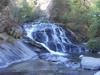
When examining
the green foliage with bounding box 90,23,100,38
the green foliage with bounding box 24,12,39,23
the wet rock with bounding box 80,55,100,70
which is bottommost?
the wet rock with bounding box 80,55,100,70

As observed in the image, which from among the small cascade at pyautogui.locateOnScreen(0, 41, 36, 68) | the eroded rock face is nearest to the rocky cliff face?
the eroded rock face

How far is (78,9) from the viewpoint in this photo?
38438 millimetres

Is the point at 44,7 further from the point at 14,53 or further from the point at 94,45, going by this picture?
the point at 14,53

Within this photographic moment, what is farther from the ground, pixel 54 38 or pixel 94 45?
pixel 54 38

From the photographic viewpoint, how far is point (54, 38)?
103 feet

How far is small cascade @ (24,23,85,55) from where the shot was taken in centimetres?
2953

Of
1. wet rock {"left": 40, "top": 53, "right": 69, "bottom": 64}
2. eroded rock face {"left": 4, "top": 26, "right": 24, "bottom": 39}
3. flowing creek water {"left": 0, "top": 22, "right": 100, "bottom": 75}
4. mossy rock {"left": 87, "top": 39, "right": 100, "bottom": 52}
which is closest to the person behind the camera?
flowing creek water {"left": 0, "top": 22, "right": 100, "bottom": 75}

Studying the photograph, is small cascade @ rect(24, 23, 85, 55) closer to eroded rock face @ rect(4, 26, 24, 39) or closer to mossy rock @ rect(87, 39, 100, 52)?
eroded rock face @ rect(4, 26, 24, 39)

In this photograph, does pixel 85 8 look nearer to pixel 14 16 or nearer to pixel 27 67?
pixel 14 16

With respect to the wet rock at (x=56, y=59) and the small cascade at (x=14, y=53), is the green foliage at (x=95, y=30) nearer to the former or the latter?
the wet rock at (x=56, y=59)

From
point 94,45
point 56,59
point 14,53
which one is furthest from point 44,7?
point 14,53

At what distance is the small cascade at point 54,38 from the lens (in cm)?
2953

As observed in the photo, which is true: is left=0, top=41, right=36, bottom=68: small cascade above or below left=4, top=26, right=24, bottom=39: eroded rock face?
below

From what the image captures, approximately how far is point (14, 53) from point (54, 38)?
9778 mm
